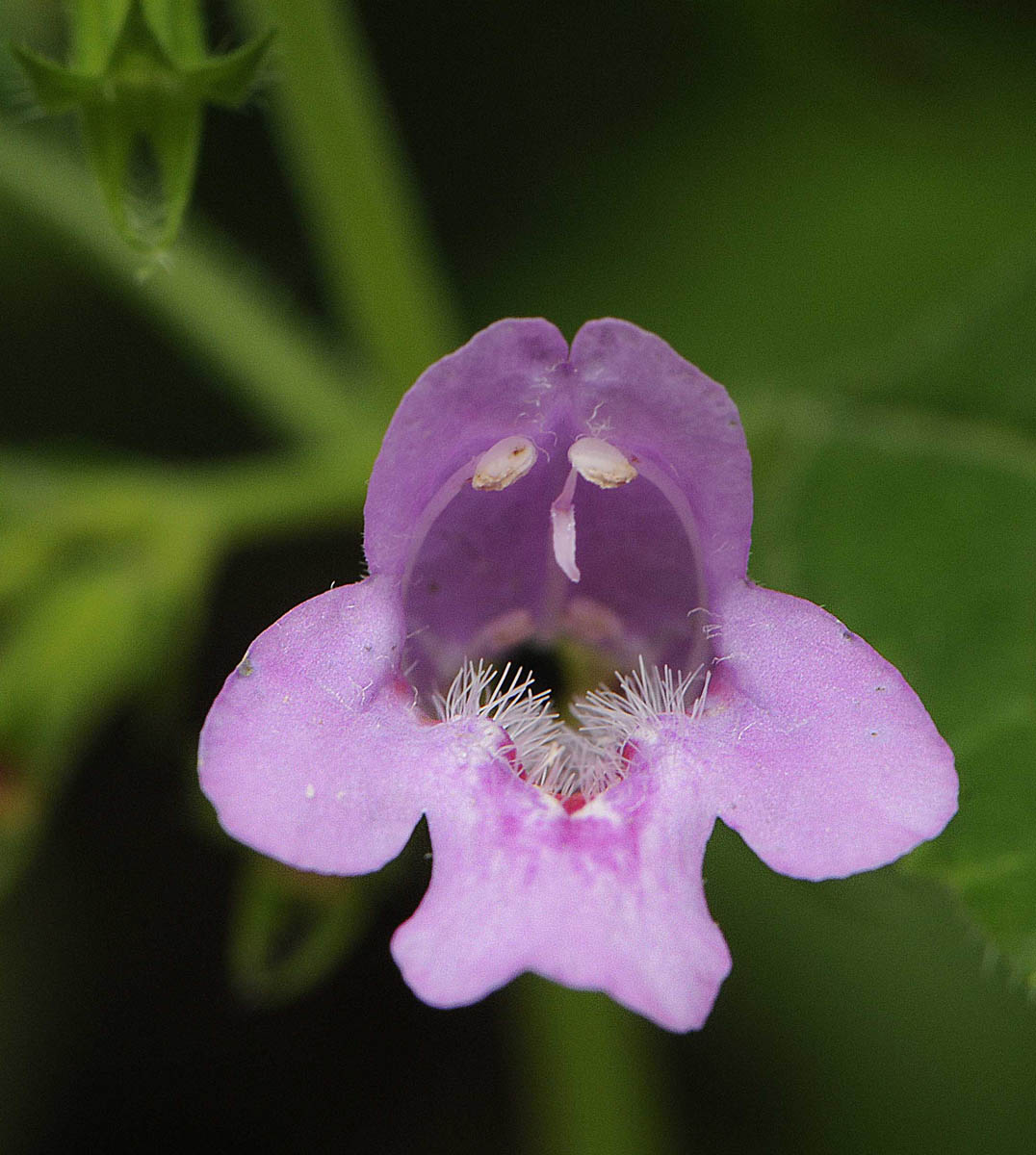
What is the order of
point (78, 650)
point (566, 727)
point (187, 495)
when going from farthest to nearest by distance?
point (187, 495) → point (78, 650) → point (566, 727)

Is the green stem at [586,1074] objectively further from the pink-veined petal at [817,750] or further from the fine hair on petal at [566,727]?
the pink-veined petal at [817,750]

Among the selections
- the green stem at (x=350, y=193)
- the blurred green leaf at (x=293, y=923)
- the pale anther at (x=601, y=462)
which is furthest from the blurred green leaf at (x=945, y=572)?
the blurred green leaf at (x=293, y=923)

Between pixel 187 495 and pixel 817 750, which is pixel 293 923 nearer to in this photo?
pixel 187 495

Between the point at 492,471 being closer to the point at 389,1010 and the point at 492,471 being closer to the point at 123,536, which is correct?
the point at 123,536

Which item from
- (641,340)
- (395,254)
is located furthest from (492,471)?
(395,254)

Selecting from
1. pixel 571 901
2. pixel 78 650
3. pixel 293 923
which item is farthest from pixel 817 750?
pixel 78 650

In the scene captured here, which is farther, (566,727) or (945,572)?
(945,572)

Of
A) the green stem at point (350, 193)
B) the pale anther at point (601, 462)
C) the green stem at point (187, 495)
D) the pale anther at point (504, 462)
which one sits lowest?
the pale anther at point (504, 462)
